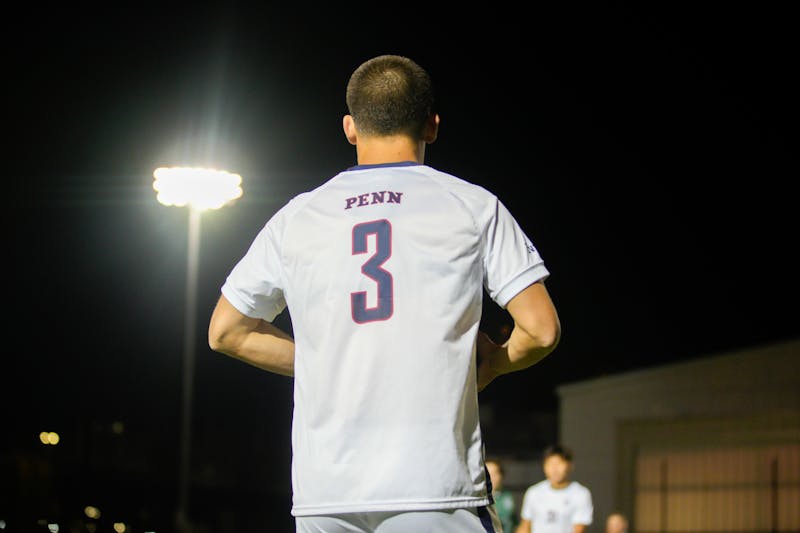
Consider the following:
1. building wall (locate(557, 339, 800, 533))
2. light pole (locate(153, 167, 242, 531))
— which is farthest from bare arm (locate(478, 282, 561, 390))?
building wall (locate(557, 339, 800, 533))

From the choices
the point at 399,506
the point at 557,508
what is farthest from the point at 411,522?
the point at 557,508

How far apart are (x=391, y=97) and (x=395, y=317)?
58 centimetres

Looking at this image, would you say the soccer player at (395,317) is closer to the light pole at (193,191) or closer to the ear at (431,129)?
the ear at (431,129)

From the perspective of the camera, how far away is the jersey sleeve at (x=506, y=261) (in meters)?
2.79

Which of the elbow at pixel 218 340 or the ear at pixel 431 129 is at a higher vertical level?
the ear at pixel 431 129

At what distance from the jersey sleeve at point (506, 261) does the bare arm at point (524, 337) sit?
0.9 inches

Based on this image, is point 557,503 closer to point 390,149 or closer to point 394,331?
point 390,149

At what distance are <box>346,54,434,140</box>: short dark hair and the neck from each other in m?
0.02

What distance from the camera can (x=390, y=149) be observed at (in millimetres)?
2986

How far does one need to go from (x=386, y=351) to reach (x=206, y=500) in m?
53.7

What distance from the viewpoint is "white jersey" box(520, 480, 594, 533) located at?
11859 millimetres

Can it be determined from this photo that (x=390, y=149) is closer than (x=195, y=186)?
Yes

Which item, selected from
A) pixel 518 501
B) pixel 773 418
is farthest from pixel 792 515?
pixel 518 501

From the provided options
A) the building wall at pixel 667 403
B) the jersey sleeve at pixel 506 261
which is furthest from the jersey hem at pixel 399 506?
the building wall at pixel 667 403
